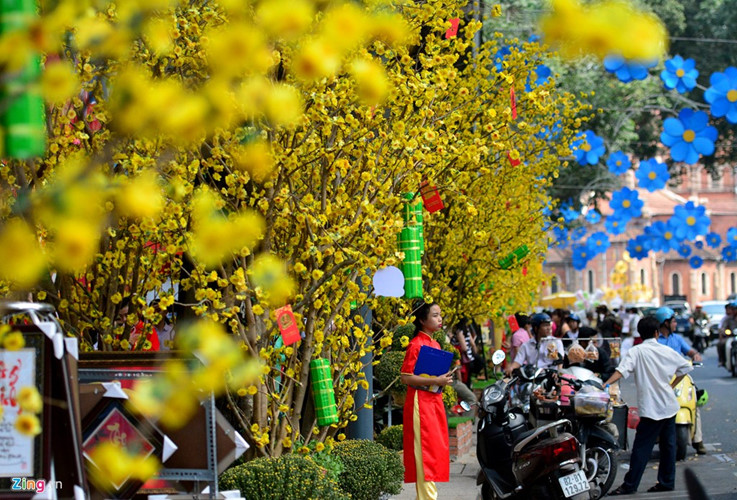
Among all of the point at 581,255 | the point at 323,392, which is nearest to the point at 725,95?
the point at 323,392

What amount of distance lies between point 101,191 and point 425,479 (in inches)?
246

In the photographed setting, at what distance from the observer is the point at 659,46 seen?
2506 mm

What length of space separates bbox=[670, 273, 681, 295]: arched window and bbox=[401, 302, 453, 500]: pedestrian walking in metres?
105

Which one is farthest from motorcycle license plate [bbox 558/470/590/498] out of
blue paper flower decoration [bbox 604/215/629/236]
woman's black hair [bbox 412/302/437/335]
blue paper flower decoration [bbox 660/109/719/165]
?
blue paper flower decoration [bbox 604/215/629/236]

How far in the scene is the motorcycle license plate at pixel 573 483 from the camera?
909 cm

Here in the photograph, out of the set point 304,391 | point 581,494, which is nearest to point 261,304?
point 304,391

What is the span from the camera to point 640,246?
76.8ft

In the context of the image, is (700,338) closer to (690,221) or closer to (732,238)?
(732,238)

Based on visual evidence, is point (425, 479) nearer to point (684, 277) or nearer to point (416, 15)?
point (416, 15)

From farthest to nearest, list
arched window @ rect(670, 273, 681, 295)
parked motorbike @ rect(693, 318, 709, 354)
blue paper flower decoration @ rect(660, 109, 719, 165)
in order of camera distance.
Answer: arched window @ rect(670, 273, 681, 295) < parked motorbike @ rect(693, 318, 709, 354) < blue paper flower decoration @ rect(660, 109, 719, 165)

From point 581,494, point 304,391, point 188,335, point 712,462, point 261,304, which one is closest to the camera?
point 188,335

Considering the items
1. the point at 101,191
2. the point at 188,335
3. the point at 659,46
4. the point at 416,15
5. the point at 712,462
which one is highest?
the point at 416,15

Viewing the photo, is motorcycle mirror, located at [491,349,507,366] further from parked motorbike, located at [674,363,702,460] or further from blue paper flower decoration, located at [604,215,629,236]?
blue paper flower decoration, located at [604,215,629,236]

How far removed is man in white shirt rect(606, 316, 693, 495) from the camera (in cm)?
1080
